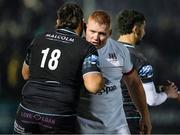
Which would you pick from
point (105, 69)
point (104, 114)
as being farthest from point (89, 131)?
point (105, 69)

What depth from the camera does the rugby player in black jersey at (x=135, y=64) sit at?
5.20 m

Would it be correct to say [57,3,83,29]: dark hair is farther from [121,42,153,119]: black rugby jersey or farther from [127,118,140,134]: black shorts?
[127,118,140,134]: black shorts

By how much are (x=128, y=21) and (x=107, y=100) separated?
1.12m

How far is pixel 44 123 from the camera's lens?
4203 millimetres

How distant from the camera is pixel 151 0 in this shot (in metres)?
8.38

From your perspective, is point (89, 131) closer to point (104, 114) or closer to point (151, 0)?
point (104, 114)

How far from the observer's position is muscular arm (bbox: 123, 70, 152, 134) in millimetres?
4816

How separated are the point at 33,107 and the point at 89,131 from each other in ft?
1.68

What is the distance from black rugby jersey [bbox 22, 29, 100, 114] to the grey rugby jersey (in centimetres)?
25

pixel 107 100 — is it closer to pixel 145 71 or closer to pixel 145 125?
pixel 145 125

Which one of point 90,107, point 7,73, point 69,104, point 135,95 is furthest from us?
point 7,73

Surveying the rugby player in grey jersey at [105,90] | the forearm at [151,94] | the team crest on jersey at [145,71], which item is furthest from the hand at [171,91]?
the rugby player in grey jersey at [105,90]

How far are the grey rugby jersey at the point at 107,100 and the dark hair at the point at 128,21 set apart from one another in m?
0.69

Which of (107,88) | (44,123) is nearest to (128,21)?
(107,88)
